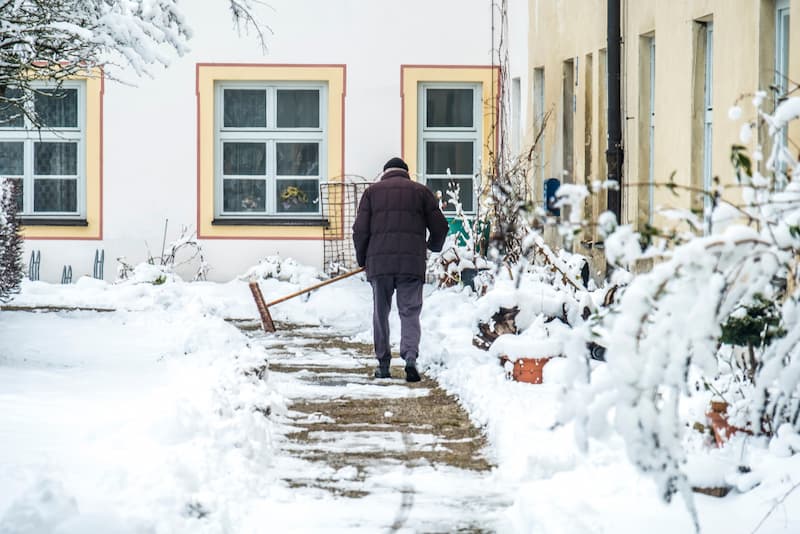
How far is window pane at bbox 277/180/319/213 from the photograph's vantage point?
1736 cm

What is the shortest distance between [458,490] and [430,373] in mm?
3989

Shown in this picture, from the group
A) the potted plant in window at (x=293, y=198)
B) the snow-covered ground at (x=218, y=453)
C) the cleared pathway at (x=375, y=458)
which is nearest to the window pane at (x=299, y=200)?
the potted plant in window at (x=293, y=198)

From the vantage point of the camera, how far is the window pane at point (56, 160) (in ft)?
56.7

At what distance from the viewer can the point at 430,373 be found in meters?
10.1

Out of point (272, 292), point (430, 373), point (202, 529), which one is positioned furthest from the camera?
point (272, 292)

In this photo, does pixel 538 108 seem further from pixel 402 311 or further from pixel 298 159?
pixel 402 311

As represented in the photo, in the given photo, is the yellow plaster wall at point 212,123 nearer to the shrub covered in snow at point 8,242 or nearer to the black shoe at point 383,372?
the shrub covered in snow at point 8,242

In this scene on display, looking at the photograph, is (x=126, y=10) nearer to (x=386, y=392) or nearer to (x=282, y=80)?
(x=386, y=392)

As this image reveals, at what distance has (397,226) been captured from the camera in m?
9.80

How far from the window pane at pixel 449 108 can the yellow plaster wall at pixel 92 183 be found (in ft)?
12.4

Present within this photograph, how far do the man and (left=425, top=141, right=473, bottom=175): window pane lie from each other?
7393mm

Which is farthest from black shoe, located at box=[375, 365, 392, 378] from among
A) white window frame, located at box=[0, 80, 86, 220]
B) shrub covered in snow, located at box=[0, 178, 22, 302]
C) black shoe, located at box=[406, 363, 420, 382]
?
white window frame, located at box=[0, 80, 86, 220]

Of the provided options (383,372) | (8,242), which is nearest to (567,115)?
(383,372)

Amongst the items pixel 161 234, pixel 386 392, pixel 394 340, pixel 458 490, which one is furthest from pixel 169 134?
pixel 458 490
